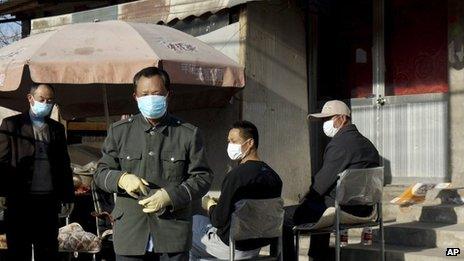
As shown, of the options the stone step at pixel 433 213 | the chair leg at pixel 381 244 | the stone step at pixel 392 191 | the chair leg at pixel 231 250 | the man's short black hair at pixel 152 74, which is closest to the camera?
the man's short black hair at pixel 152 74

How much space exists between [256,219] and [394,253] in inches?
77.5

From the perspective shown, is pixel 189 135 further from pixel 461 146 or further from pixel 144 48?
pixel 461 146

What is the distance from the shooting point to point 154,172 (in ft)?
11.8

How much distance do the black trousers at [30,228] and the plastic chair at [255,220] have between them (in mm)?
1495

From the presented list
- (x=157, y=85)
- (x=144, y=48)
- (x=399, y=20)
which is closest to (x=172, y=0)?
(x=144, y=48)

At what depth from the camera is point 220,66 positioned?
22.8 feet

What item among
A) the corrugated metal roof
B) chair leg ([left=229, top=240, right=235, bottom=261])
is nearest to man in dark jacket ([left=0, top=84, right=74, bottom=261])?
chair leg ([left=229, top=240, right=235, bottom=261])

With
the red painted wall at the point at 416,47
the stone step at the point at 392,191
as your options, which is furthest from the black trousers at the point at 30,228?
the red painted wall at the point at 416,47

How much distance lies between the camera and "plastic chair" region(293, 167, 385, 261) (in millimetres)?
5500

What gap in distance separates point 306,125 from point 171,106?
165 centimetres

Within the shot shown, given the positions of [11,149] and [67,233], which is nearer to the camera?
[11,149]

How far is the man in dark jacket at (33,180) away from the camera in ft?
17.1

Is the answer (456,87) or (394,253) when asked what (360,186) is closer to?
(394,253)

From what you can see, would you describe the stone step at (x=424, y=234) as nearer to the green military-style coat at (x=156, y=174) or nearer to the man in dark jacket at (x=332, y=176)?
the man in dark jacket at (x=332, y=176)
